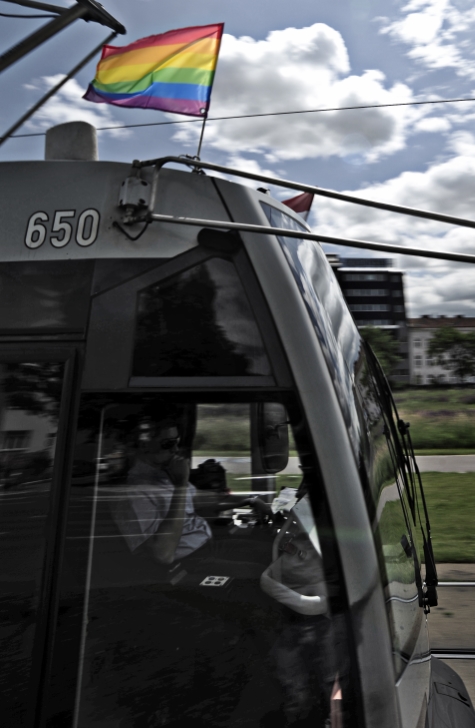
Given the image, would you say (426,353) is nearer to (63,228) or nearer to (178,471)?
(178,471)

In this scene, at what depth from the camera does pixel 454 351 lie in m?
3.40

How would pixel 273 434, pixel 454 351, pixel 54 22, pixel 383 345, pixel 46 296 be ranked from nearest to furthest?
pixel 273 434 → pixel 46 296 → pixel 383 345 → pixel 454 351 → pixel 54 22

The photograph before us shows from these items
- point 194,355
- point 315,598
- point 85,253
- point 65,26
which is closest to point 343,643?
point 315,598

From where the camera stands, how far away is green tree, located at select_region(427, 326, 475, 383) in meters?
3.20

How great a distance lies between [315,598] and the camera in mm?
1867

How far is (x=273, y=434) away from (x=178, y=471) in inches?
11.7

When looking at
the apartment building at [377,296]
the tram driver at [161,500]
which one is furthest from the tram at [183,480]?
the apartment building at [377,296]

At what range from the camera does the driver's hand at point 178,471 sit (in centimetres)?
200

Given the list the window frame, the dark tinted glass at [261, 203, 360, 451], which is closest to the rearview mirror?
the dark tinted glass at [261, 203, 360, 451]

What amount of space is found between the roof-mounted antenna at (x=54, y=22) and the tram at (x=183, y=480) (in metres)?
1.78

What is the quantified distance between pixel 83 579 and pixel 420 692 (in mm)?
1065

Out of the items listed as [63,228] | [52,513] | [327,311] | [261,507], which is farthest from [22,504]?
[327,311]

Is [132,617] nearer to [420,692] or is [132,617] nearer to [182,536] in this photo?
[182,536]

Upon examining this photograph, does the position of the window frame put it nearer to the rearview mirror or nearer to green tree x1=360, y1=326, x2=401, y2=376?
the rearview mirror
